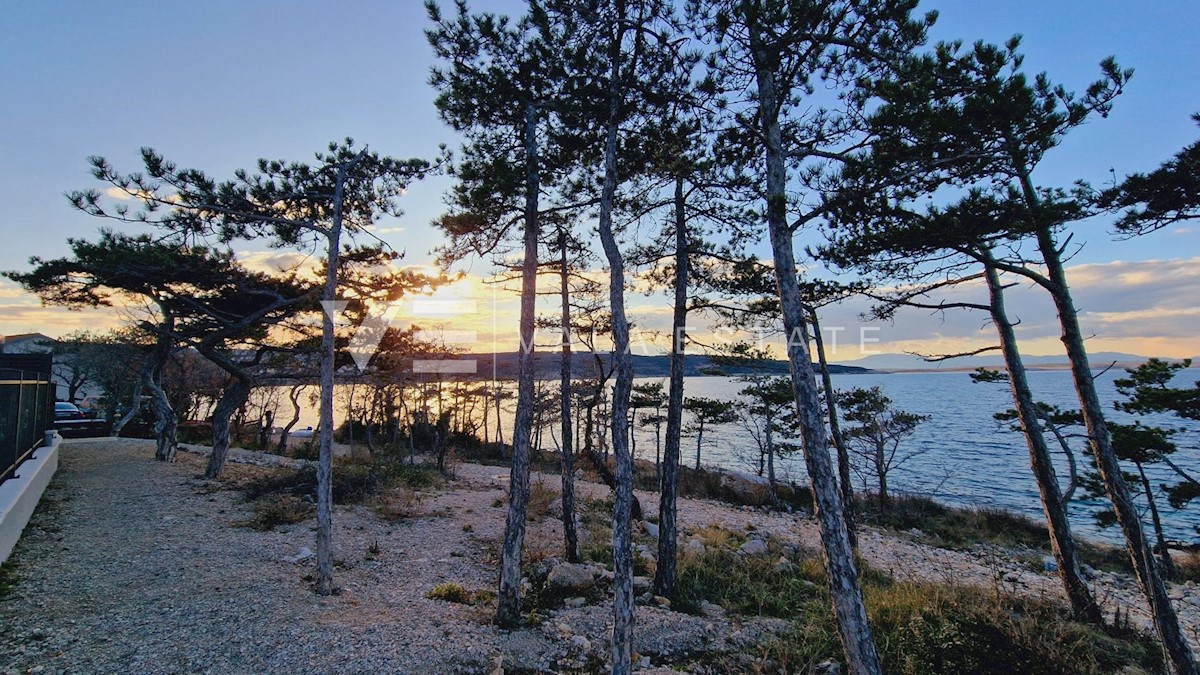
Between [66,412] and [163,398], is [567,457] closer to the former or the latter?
[163,398]

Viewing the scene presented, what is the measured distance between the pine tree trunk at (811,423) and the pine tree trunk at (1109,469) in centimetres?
312

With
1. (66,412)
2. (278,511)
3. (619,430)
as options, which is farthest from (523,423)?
(66,412)

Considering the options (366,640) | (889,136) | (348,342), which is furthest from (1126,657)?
(348,342)

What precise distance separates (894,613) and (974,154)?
626 cm

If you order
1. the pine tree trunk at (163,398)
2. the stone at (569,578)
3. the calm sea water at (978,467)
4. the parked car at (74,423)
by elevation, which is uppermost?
the pine tree trunk at (163,398)

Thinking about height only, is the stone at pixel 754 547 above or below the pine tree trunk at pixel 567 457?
below

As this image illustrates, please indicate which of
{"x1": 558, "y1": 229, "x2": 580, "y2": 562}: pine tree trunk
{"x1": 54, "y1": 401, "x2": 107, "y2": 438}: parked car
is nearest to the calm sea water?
{"x1": 558, "y1": 229, "x2": 580, "y2": 562}: pine tree trunk

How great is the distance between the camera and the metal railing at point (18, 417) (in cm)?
798

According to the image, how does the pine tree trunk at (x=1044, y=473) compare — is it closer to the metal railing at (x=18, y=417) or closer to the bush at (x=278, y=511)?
the bush at (x=278, y=511)

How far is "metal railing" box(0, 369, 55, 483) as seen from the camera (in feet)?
26.2

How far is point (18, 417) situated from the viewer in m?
8.93

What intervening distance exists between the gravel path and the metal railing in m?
1.20

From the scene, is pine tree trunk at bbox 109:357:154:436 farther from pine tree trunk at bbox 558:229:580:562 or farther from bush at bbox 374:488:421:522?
pine tree trunk at bbox 558:229:580:562

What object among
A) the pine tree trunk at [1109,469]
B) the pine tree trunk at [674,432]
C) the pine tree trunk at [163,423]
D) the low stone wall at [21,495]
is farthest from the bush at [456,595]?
the pine tree trunk at [163,423]
